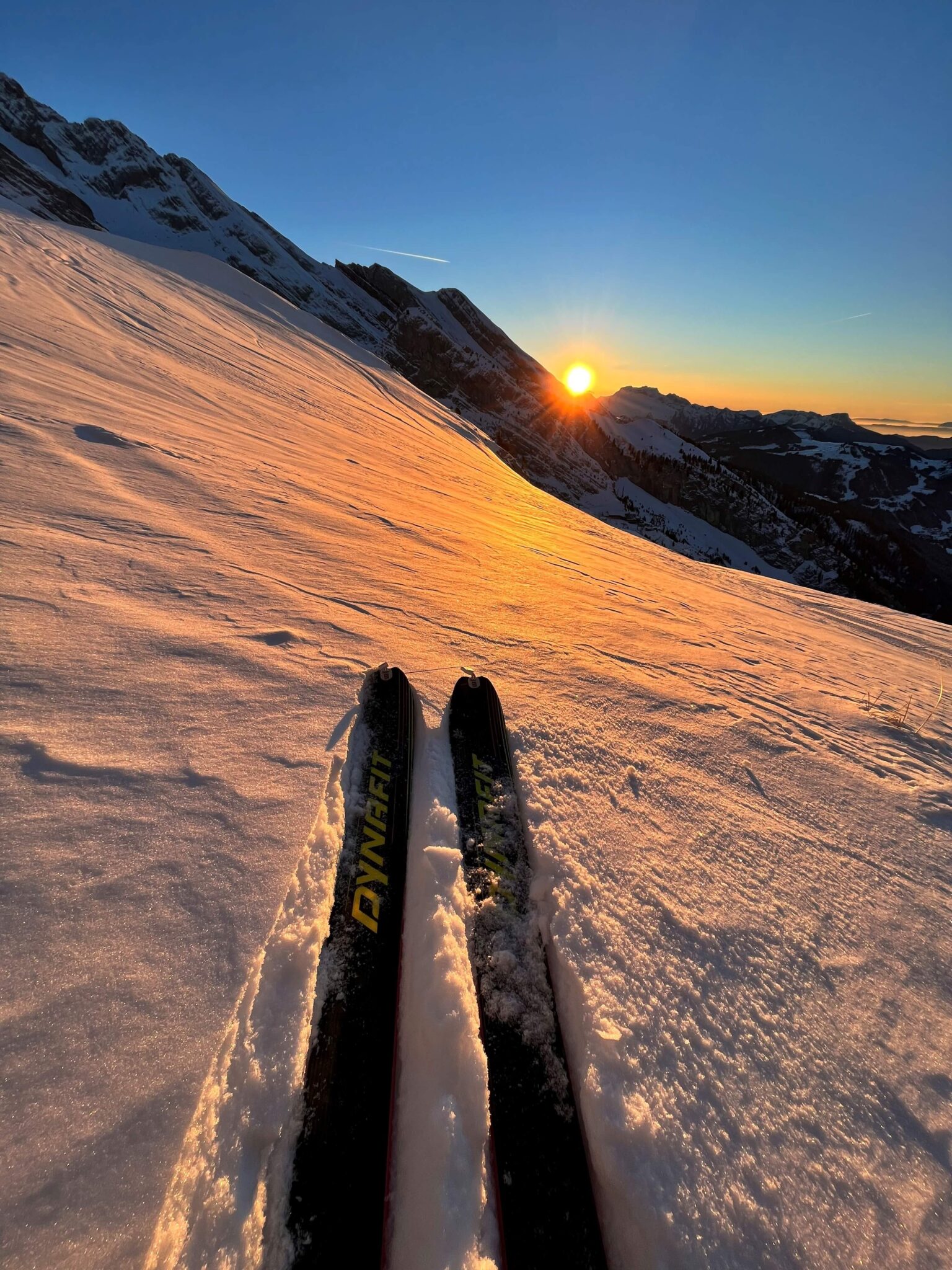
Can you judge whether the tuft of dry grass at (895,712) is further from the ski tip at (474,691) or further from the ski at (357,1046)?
the ski at (357,1046)

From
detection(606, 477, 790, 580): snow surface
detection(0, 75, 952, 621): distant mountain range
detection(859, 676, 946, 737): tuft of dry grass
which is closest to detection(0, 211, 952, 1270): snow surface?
detection(859, 676, 946, 737): tuft of dry grass

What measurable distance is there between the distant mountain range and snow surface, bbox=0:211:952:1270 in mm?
48102

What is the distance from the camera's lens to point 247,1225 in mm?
1303

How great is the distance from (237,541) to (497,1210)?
4.56 m

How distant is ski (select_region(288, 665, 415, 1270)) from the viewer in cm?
135

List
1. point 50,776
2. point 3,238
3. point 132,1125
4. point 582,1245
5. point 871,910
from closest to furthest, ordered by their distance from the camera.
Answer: point 132,1125 → point 582,1245 → point 50,776 → point 871,910 → point 3,238

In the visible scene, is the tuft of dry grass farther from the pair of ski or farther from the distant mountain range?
the distant mountain range

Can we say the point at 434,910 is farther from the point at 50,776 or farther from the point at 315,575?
the point at 315,575

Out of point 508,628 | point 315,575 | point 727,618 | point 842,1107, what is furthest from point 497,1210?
point 727,618

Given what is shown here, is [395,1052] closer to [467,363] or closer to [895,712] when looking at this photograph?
[895,712]

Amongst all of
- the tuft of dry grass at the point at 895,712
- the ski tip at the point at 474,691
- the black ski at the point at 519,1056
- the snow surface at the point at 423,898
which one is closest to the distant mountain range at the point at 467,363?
the tuft of dry grass at the point at 895,712

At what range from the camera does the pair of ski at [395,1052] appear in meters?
1.38

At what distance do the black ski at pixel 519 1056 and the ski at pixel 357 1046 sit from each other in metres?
0.33

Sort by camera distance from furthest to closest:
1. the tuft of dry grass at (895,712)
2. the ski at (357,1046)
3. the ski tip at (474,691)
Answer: the tuft of dry grass at (895,712), the ski tip at (474,691), the ski at (357,1046)
